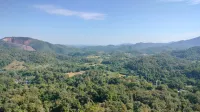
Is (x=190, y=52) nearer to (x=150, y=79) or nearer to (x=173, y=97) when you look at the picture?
(x=150, y=79)

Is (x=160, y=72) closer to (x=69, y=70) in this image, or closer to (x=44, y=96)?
(x=69, y=70)

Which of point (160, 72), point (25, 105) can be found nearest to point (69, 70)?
point (160, 72)

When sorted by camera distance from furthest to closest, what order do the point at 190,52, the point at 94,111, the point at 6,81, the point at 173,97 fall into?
1. the point at 190,52
2. the point at 6,81
3. the point at 173,97
4. the point at 94,111

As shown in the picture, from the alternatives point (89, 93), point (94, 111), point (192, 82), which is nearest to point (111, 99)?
point (89, 93)

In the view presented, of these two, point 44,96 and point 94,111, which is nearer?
point 94,111

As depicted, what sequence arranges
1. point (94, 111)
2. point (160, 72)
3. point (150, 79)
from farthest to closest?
1. point (160, 72)
2. point (150, 79)
3. point (94, 111)

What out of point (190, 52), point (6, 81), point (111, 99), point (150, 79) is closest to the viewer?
point (111, 99)

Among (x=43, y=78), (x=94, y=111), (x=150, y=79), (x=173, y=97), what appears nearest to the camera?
(x=94, y=111)

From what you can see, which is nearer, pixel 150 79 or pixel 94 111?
pixel 94 111

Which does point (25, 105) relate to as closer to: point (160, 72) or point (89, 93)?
point (89, 93)
